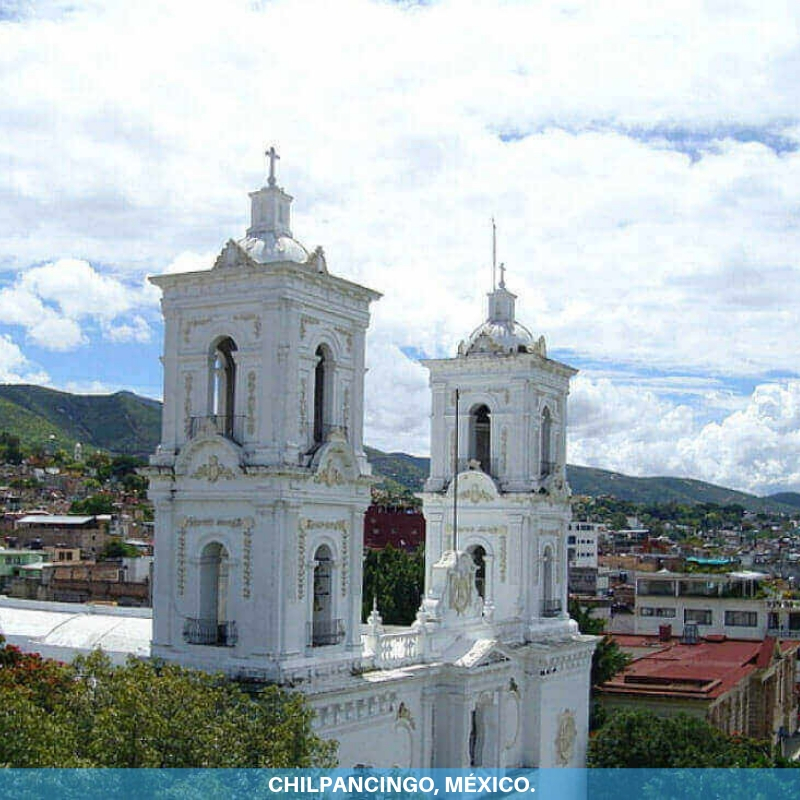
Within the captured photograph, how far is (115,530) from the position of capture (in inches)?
4843

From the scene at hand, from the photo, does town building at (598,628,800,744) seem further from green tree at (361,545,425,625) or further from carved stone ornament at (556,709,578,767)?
carved stone ornament at (556,709,578,767)

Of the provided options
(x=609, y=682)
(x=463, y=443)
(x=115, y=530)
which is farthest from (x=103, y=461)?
(x=463, y=443)

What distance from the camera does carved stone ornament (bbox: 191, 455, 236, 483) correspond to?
2634cm

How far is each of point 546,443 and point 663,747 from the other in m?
9.13

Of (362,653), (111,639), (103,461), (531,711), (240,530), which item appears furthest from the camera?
(103,461)

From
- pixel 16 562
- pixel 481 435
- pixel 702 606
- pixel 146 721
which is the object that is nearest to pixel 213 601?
pixel 146 721

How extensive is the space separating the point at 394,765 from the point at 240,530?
6.71m

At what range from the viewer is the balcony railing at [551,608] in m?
37.4

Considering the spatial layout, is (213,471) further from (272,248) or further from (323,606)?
(272,248)

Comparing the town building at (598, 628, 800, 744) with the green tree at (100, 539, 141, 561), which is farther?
the green tree at (100, 539, 141, 561)

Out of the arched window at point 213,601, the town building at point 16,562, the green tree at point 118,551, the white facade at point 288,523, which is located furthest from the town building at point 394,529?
the arched window at point 213,601

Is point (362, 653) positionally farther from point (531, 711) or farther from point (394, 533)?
point (394, 533)

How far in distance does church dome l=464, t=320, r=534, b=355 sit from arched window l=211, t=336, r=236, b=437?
10.5 meters

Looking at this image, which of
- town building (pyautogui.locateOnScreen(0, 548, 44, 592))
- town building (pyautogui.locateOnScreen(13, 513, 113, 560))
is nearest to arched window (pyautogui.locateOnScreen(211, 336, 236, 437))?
town building (pyautogui.locateOnScreen(0, 548, 44, 592))
